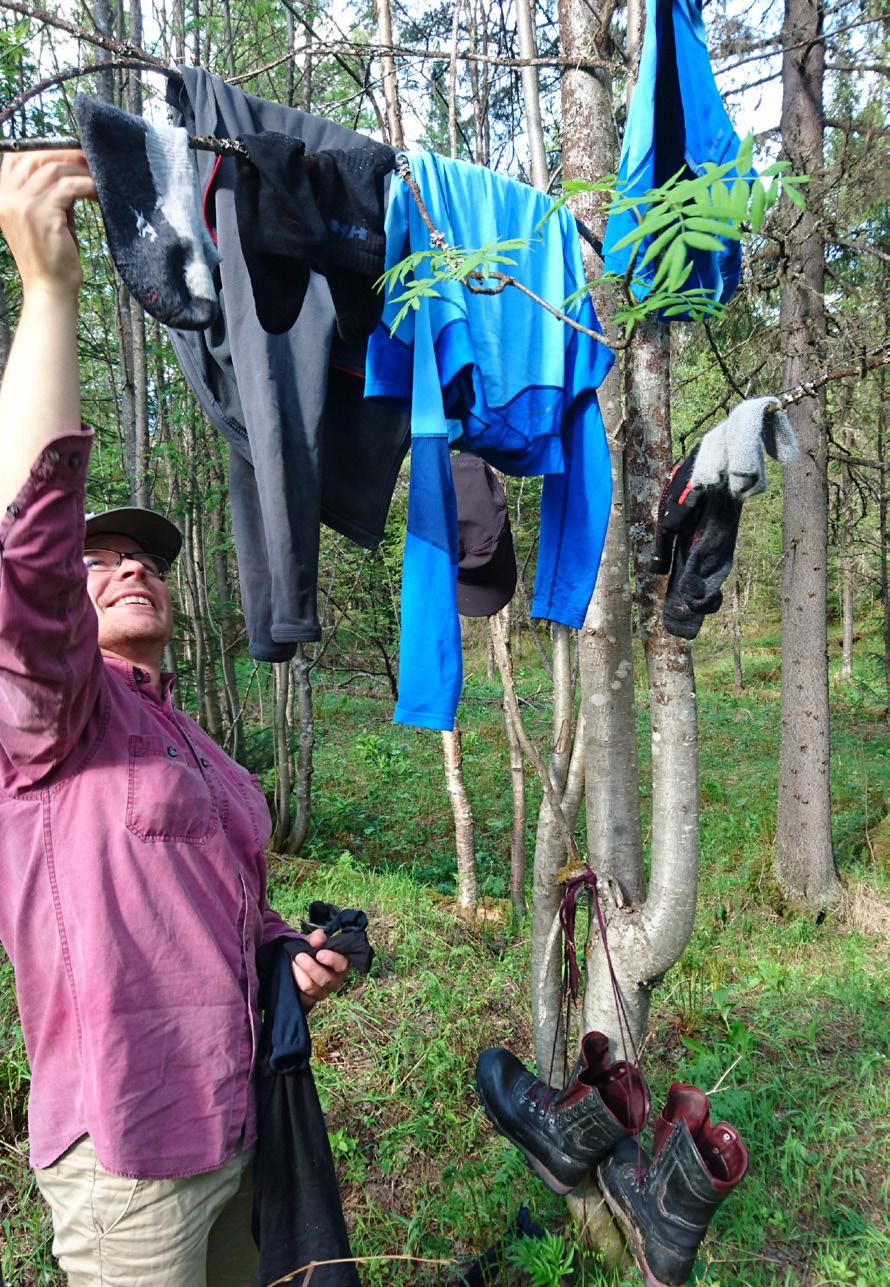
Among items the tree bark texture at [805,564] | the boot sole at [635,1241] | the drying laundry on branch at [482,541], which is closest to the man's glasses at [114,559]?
the drying laundry on branch at [482,541]

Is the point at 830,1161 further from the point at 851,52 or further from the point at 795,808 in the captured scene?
the point at 851,52

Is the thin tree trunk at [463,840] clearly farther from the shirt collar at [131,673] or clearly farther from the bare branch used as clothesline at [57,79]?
the bare branch used as clothesline at [57,79]

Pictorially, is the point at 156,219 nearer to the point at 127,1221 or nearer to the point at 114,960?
the point at 114,960

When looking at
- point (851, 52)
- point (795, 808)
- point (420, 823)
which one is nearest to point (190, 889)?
point (795, 808)

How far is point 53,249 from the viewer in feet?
3.56

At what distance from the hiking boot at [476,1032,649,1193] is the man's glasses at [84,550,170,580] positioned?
1692 mm

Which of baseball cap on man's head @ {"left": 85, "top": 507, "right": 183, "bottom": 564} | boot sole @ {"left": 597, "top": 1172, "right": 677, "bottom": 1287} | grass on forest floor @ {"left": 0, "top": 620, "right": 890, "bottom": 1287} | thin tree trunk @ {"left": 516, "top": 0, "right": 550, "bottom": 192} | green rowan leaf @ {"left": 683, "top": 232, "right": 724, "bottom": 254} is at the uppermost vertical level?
thin tree trunk @ {"left": 516, "top": 0, "right": 550, "bottom": 192}

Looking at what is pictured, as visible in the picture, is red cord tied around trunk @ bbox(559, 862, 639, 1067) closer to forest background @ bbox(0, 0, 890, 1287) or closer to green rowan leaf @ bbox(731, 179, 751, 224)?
forest background @ bbox(0, 0, 890, 1287)

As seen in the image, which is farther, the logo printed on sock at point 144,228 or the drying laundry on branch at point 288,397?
the drying laundry on branch at point 288,397

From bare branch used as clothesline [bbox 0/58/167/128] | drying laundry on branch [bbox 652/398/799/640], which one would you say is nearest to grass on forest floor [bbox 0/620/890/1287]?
drying laundry on branch [bbox 652/398/799/640]

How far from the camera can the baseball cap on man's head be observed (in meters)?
1.76

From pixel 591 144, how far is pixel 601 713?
171cm

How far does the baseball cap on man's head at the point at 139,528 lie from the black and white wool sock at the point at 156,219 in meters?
0.53

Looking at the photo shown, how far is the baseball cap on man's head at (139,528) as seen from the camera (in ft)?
5.78
